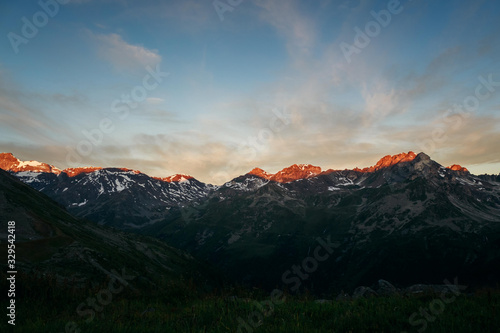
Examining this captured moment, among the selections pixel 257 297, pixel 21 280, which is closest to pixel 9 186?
pixel 21 280

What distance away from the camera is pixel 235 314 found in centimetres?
969

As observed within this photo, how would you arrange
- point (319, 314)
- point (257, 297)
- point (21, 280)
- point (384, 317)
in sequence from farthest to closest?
point (257, 297) → point (21, 280) → point (319, 314) → point (384, 317)

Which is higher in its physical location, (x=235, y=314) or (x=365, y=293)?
(x=235, y=314)

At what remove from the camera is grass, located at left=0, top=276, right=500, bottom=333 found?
7988mm

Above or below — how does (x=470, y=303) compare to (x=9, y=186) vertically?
below

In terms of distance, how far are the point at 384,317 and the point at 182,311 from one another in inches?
265

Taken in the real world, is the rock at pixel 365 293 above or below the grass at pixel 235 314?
below

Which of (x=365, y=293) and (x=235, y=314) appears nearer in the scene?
(x=235, y=314)

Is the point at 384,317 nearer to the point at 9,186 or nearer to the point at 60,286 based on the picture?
the point at 60,286

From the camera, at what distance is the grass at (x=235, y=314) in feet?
26.2

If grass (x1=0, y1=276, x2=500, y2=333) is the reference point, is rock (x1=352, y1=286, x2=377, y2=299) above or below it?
below

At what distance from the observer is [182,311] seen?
10.3 metres

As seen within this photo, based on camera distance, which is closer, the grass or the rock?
the grass

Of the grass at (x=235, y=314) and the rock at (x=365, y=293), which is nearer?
the grass at (x=235, y=314)
